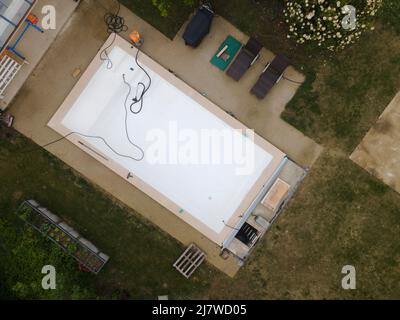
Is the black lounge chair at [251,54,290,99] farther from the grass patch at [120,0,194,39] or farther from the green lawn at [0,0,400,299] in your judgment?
the grass patch at [120,0,194,39]

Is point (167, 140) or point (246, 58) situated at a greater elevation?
point (246, 58)

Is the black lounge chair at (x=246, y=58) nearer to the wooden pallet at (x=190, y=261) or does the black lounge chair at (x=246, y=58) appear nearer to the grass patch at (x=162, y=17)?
the grass patch at (x=162, y=17)

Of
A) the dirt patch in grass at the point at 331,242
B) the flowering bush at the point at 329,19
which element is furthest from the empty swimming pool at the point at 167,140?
the flowering bush at the point at 329,19

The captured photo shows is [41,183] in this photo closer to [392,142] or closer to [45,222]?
[45,222]

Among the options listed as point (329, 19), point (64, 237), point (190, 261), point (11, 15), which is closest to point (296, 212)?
point (190, 261)

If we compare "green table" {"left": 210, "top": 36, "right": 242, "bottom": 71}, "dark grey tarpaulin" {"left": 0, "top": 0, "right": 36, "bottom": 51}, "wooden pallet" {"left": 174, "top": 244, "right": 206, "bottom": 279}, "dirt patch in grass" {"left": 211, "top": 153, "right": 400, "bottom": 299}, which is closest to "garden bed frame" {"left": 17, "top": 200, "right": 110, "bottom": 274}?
"wooden pallet" {"left": 174, "top": 244, "right": 206, "bottom": 279}

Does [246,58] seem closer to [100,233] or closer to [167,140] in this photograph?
[167,140]
